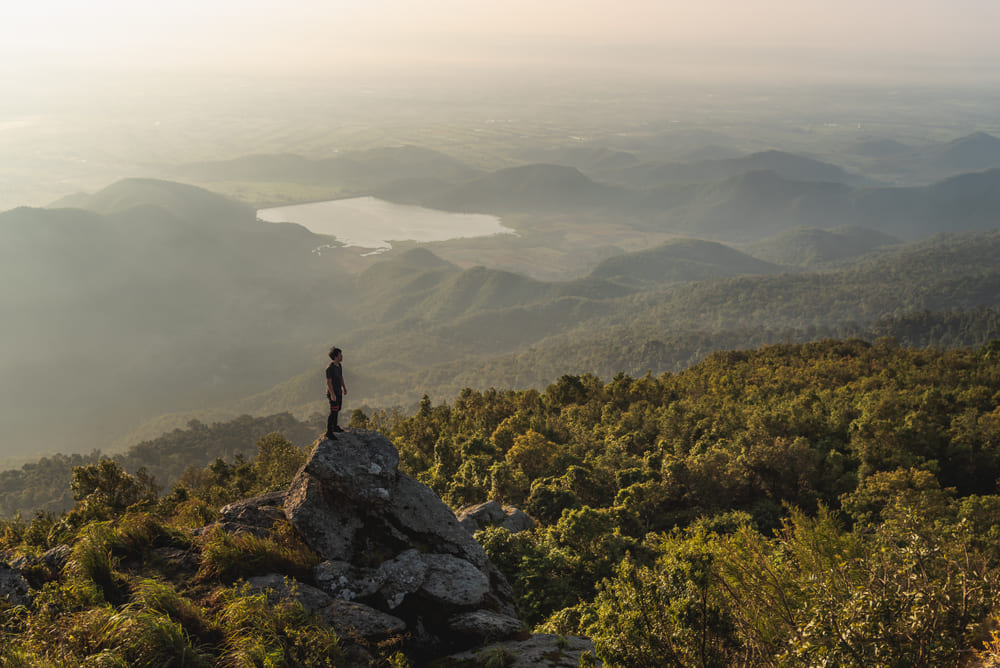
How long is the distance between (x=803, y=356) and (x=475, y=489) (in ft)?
253

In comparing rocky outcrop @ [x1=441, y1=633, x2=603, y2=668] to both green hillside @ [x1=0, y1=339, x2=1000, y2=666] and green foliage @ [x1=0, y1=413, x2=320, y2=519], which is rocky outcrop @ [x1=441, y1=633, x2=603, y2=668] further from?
green foliage @ [x1=0, y1=413, x2=320, y2=519]

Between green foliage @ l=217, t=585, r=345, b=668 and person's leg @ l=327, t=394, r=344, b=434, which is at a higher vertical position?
person's leg @ l=327, t=394, r=344, b=434

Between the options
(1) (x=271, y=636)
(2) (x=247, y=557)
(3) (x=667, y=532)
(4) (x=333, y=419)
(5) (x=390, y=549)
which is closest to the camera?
(1) (x=271, y=636)

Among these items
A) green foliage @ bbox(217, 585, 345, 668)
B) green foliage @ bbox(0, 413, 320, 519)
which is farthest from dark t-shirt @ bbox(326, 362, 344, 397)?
green foliage @ bbox(0, 413, 320, 519)

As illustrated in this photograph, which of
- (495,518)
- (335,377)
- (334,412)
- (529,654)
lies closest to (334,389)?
(335,377)

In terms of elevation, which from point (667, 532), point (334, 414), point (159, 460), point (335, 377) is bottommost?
point (159, 460)

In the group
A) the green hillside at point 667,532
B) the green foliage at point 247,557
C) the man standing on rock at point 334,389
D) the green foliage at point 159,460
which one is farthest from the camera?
the green foliage at point 159,460

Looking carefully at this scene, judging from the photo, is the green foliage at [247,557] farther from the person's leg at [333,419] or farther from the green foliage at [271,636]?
the person's leg at [333,419]

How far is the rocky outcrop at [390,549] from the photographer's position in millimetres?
13172

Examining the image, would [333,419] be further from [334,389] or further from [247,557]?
[247,557]

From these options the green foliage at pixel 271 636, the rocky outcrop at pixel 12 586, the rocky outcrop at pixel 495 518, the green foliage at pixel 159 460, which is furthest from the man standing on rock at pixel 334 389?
the green foliage at pixel 159 460

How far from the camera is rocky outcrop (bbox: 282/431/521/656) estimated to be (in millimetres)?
13172

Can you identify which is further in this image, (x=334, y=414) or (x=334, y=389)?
(x=334, y=389)

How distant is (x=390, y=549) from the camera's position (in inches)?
597
